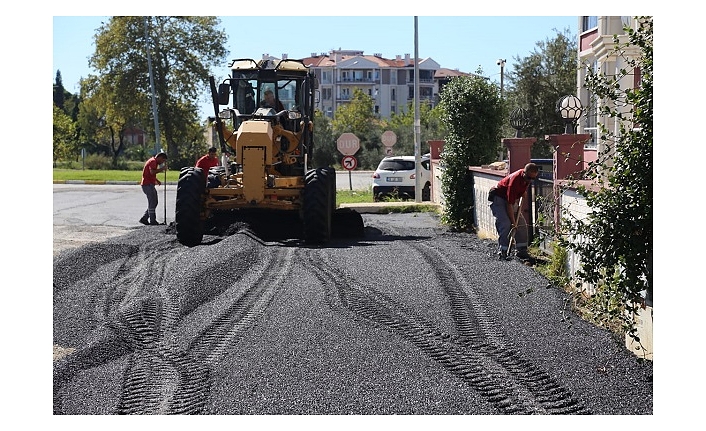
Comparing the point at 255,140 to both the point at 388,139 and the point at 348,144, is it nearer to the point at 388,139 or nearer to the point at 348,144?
the point at 348,144

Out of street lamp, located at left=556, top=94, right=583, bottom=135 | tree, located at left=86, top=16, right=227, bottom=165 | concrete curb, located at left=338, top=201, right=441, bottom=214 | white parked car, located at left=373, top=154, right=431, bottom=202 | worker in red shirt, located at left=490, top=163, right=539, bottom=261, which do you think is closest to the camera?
worker in red shirt, located at left=490, top=163, right=539, bottom=261

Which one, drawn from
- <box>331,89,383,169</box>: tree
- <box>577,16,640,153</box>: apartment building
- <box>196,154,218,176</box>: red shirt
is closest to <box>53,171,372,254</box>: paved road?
<box>196,154,218,176</box>: red shirt

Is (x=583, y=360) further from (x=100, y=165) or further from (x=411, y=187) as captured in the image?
(x=100, y=165)

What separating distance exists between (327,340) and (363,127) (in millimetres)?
64275

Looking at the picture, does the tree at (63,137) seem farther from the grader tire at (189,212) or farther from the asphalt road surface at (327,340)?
the asphalt road surface at (327,340)

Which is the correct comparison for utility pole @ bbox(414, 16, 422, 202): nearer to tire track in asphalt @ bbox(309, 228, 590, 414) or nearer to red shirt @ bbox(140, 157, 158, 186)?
red shirt @ bbox(140, 157, 158, 186)

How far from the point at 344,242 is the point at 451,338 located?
7.81 m

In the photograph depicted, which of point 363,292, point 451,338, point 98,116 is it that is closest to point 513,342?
point 451,338

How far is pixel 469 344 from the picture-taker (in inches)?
338

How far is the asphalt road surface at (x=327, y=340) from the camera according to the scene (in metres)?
7.04

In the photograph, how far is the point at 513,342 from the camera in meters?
8.61

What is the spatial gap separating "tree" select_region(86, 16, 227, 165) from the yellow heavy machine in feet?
119

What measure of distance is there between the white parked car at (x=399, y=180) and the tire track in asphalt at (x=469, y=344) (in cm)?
1590

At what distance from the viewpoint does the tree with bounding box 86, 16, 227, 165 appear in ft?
173
